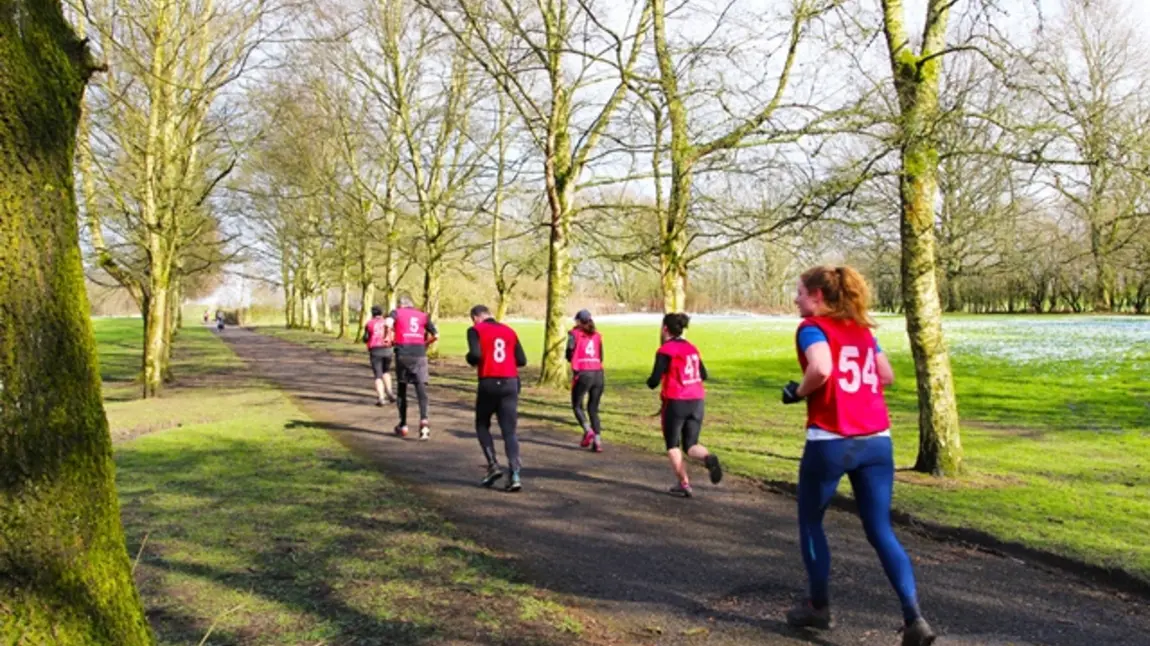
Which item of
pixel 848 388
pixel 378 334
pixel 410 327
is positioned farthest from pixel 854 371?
pixel 378 334

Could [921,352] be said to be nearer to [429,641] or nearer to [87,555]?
[429,641]

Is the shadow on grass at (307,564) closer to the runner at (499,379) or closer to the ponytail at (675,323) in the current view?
the runner at (499,379)

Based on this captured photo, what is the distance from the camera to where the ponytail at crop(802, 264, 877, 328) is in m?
4.04

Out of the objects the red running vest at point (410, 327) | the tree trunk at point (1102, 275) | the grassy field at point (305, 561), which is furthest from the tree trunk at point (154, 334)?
the tree trunk at point (1102, 275)

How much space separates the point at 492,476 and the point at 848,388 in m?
4.66

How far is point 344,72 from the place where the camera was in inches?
1046

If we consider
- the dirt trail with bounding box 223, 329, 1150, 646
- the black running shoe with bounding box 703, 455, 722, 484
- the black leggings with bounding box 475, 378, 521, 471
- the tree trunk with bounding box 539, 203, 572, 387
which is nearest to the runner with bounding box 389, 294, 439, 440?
the dirt trail with bounding box 223, 329, 1150, 646

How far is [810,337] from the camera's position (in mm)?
4020

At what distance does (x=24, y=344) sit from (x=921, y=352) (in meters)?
8.20

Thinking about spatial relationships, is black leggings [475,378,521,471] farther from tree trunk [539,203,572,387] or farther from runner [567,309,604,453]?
tree trunk [539,203,572,387]

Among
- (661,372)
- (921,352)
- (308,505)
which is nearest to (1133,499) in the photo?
(921,352)

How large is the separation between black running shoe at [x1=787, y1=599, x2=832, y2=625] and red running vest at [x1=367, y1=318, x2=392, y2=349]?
11587mm

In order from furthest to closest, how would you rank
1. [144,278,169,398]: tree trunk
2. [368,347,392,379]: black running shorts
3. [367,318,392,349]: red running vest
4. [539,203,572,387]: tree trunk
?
[539,203,572,387]: tree trunk → [144,278,169,398]: tree trunk → [368,347,392,379]: black running shorts → [367,318,392,349]: red running vest

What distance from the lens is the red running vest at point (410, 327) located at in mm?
11953
